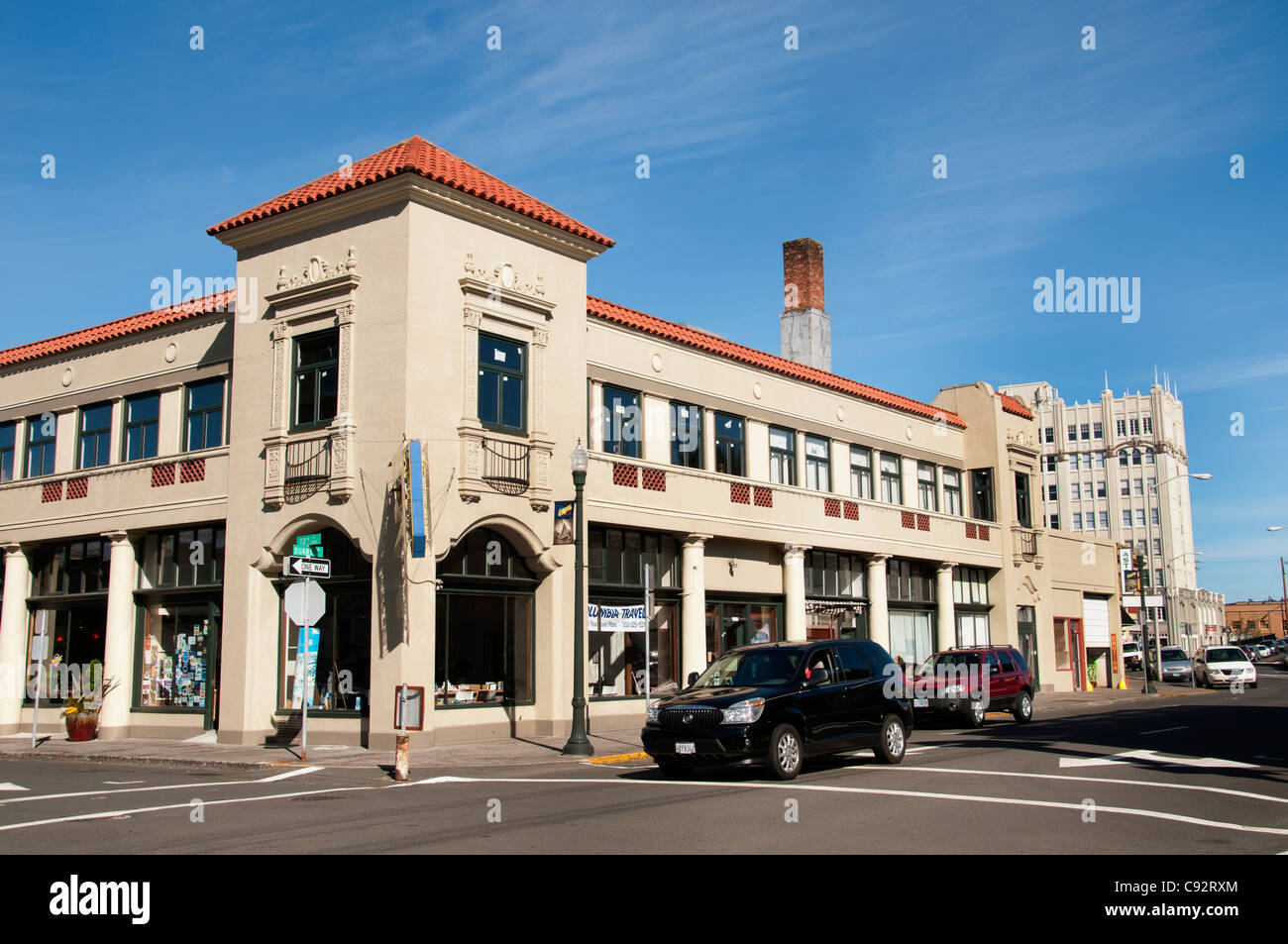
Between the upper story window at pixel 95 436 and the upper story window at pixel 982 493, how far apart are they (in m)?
29.0

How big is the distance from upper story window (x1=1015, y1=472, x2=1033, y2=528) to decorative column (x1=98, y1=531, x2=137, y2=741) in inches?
1225

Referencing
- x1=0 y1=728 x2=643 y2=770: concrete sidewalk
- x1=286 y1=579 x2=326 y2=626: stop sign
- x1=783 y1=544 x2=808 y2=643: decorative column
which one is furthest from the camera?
x1=783 y1=544 x2=808 y2=643: decorative column

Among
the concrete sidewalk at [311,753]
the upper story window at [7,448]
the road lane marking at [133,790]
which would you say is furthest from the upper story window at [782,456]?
the upper story window at [7,448]

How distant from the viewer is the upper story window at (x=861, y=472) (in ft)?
114

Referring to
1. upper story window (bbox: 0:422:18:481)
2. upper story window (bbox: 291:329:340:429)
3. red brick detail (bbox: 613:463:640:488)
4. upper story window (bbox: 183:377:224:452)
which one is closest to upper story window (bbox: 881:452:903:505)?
red brick detail (bbox: 613:463:640:488)

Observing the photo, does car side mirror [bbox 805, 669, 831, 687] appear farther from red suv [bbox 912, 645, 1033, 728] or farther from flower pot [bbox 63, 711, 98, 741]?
flower pot [bbox 63, 711, 98, 741]

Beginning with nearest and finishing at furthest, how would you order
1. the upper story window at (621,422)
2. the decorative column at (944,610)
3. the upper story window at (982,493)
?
the upper story window at (621,422)
the decorative column at (944,610)
the upper story window at (982,493)

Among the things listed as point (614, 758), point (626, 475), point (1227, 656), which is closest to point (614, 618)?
point (626, 475)

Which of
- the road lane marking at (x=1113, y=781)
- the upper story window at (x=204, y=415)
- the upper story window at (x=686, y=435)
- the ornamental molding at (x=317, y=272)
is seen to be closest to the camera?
the road lane marking at (x=1113, y=781)

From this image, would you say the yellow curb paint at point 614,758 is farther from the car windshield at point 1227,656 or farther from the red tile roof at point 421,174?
the car windshield at point 1227,656

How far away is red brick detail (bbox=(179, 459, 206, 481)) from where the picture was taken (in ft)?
81.0

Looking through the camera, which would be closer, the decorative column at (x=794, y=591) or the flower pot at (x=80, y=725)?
the flower pot at (x=80, y=725)

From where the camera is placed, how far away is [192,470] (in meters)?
24.9
